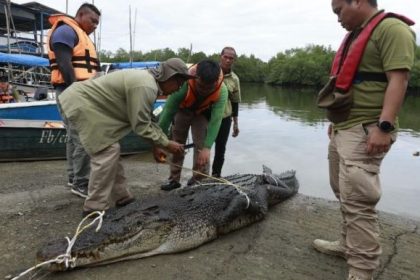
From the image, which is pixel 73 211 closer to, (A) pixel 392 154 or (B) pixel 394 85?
(B) pixel 394 85

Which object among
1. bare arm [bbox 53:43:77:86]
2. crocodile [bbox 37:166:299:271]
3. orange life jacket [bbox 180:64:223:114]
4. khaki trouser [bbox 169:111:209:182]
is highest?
bare arm [bbox 53:43:77:86]

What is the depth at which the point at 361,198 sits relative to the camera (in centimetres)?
269

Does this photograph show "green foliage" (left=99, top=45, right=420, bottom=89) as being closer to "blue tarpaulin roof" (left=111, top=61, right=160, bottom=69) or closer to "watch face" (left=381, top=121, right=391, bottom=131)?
"blue tarpaulin roof" (left=111, top=61, right=160, bottom=69)

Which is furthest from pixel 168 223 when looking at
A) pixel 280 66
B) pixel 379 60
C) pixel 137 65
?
pixel 280 66

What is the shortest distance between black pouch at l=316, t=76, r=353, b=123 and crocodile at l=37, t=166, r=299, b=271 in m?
1.52

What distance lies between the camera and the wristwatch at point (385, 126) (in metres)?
2.55

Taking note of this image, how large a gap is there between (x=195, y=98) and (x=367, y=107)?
2310 millimetres

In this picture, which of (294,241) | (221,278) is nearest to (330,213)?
(294,241)

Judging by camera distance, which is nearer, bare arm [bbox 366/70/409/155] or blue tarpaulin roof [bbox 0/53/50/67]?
bare arm [bbox 366/70/409/155]

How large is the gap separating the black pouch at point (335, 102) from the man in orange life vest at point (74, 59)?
2.93 metres

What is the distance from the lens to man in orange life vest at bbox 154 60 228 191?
13.7ft

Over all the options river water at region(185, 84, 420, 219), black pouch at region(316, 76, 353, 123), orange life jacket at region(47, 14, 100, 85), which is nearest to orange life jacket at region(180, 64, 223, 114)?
orange life jacket at region(47, 14, 100, 85)

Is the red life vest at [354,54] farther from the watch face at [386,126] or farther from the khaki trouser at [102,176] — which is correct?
the khaki trouser at [102,176]

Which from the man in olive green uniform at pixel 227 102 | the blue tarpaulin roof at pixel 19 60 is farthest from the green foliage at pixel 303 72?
the man in olive green uniform at pixel 227 102
